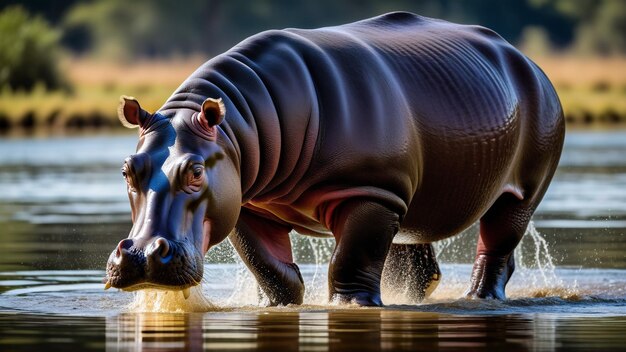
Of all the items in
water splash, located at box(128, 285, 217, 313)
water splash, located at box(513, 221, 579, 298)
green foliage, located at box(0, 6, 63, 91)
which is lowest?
water splash, located at box(513, 221, 579, 298)

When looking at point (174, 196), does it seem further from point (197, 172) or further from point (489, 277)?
point (489, 277)

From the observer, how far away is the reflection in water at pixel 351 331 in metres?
6.05

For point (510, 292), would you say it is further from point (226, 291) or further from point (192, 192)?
point (192, 192)

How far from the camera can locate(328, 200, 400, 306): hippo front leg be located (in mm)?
7551

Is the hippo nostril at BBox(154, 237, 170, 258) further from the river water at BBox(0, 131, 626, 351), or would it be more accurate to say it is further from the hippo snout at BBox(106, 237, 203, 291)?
the river water at BBox(0, 131, 626, 351)

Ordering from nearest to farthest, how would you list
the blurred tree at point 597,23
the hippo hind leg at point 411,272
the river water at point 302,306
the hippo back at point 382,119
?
1. the river water at point 302,306
2. the hippo back at point 382,119
3. the hippo hind leg at point 411,272
4. the blurred tree at point 597,23

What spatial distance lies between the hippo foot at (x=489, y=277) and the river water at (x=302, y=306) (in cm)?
13

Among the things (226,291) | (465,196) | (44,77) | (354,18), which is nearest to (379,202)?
(465,196)

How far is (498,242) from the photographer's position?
908 cm

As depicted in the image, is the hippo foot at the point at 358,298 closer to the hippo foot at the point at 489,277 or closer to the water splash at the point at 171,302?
the water splash at the point at 171,302

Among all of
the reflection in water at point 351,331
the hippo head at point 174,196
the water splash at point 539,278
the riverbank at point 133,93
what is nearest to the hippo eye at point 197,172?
the hippo head at point 174,196

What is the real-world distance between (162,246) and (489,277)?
3006 millimetres

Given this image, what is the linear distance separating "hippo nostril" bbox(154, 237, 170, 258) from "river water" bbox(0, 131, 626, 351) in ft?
1.03

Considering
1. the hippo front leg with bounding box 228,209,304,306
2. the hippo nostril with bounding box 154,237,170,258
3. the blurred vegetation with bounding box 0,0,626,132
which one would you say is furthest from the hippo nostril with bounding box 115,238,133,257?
the blurred vegetation with bounding box 0,0,626,132
